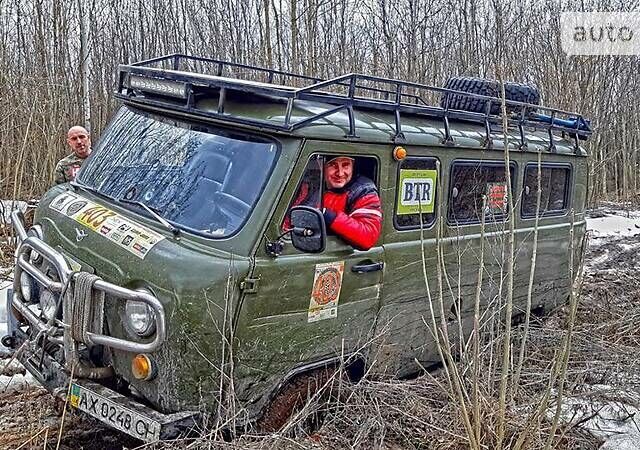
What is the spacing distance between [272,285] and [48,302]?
4.56 ft

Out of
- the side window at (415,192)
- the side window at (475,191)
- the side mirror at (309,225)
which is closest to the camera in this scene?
the side mirror at (309,225)

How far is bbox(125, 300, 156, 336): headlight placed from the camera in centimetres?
344

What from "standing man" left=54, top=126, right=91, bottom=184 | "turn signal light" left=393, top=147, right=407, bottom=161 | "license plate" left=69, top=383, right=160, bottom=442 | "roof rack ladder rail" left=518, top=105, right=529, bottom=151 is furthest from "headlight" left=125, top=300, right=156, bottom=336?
"roof rack ladder rail" left=518, top=105, right=529, bottom=151

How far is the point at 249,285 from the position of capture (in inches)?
140

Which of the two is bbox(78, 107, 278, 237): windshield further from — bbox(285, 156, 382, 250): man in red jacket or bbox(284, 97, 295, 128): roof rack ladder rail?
bbox(285, 156, 382, 250): man in red jacket

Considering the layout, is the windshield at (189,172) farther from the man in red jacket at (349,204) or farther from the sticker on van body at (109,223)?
the man in red jacket at (349,204)

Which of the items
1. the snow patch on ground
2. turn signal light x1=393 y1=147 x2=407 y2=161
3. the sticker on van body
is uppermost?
turn signal light x1=393 y1=147 x2=407 y2=161

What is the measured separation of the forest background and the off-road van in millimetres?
9900

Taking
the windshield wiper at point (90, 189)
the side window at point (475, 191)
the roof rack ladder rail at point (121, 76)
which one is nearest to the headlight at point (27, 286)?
the windshield wiper at point (90, 189)

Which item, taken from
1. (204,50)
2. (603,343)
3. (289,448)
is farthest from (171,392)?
(204,50)

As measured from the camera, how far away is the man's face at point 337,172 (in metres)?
4.09

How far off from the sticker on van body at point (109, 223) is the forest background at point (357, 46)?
9.74 metres

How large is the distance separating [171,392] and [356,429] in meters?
1.07

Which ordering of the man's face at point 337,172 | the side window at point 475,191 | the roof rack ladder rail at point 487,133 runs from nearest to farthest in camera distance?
the man's face at point 337,172, the side window at point 475,191, the roof rack ladder rail at point 487,133
